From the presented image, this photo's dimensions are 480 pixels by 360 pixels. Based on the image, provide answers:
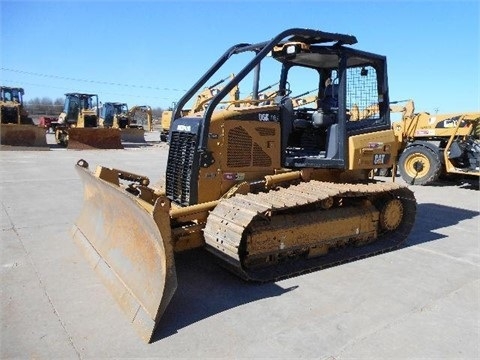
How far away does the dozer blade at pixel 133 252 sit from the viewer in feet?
11.4

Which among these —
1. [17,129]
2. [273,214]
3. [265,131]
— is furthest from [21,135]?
[273,214]

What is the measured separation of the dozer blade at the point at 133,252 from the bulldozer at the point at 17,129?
17.9 metres

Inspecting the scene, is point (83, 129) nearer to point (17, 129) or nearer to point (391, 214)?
point (17, 129)

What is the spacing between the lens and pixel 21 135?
811 inches

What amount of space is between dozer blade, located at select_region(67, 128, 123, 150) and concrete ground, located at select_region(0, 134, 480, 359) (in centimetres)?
1671

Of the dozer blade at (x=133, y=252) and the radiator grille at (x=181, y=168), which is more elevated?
the radiator grille at (x=181, y=168)

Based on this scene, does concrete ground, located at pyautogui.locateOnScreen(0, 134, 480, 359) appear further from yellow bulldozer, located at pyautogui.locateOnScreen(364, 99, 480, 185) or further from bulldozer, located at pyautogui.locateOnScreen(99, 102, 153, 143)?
bulldozer, located at pyautogui.locateOnScreen(99, 102, 153, 143)

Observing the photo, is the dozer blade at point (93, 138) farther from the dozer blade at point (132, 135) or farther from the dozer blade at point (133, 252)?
the dozer blade at point (133, 252)

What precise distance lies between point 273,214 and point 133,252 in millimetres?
1625

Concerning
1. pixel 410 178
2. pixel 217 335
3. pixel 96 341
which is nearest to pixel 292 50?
pixel 217 335

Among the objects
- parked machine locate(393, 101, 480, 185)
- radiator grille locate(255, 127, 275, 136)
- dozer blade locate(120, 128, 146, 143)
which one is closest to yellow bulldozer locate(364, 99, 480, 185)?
parked machine locate(393, 101, 480, 185)

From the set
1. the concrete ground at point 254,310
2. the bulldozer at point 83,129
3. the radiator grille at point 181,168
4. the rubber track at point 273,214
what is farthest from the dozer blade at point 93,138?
the rubber track at point 273,214

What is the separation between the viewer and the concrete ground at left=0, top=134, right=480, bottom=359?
10.5 ft

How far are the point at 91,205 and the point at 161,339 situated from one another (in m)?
2.74
